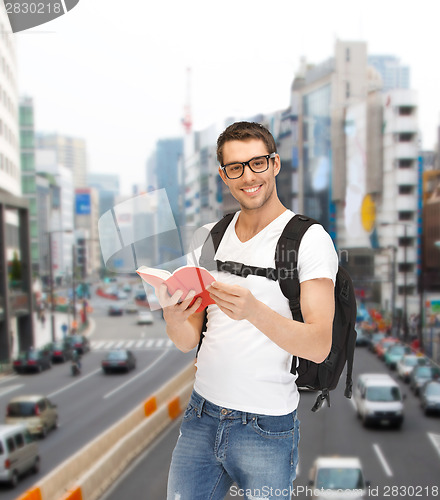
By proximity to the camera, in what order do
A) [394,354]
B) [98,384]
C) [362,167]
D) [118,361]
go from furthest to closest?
[362,167]
[118,361]
[98,384]
[394,354]

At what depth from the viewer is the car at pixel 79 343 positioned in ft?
38.5

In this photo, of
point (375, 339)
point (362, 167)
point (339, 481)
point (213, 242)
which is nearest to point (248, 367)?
point (213, 242)

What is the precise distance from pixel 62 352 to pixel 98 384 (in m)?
1.23

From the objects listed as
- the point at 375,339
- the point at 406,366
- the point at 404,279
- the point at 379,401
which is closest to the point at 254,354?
the point at 379,401

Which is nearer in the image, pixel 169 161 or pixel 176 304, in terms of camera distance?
pixel 176 304

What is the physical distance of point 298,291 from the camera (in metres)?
1.38

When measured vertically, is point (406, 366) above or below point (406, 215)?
below

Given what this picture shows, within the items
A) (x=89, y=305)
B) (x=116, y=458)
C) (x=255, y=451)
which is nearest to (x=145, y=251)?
(x=255, y=451)

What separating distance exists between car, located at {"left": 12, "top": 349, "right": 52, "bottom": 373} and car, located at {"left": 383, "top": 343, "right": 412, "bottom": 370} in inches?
292

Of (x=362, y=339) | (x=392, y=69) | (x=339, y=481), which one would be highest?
(x=392, y=69)

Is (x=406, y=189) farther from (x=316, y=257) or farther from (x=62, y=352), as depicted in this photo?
(x=316, y=257)

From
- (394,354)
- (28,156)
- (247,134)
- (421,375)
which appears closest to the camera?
(247,134)

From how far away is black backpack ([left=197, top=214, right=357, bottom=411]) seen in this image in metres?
1.38

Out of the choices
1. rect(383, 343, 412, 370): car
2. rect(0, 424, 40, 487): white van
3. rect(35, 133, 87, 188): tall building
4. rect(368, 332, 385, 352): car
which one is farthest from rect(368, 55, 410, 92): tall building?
rect(0, 424, 40, 487): white van
